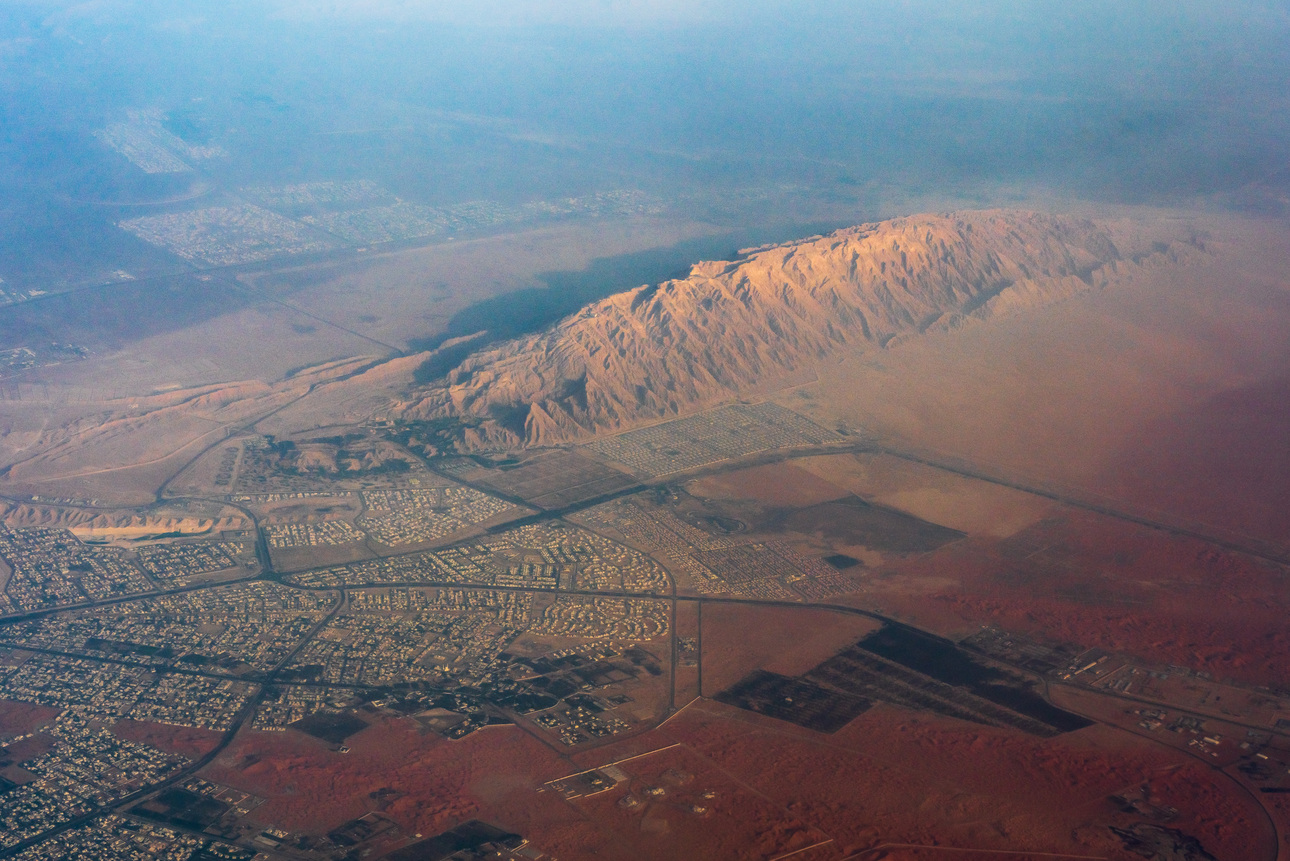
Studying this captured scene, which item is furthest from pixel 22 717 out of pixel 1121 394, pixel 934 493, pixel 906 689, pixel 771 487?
pixel 1121 394

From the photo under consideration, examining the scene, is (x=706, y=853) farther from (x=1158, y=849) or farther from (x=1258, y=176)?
(x=1258, y=176)

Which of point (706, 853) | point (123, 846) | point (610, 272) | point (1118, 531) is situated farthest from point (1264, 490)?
point (610, 272)

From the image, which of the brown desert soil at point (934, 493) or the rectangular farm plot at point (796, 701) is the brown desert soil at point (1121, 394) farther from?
the rectangular farm plot at point (796, 701)

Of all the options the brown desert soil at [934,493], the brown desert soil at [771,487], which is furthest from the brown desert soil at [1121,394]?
the brown desert soil at [771,487]

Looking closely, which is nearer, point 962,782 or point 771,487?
point 962,782

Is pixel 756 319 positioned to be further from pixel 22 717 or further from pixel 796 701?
pixel 22 717

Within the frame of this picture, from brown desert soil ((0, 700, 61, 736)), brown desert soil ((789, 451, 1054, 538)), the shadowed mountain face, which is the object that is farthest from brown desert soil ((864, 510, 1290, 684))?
brown desert soil ((0, 700, 61, 736))
